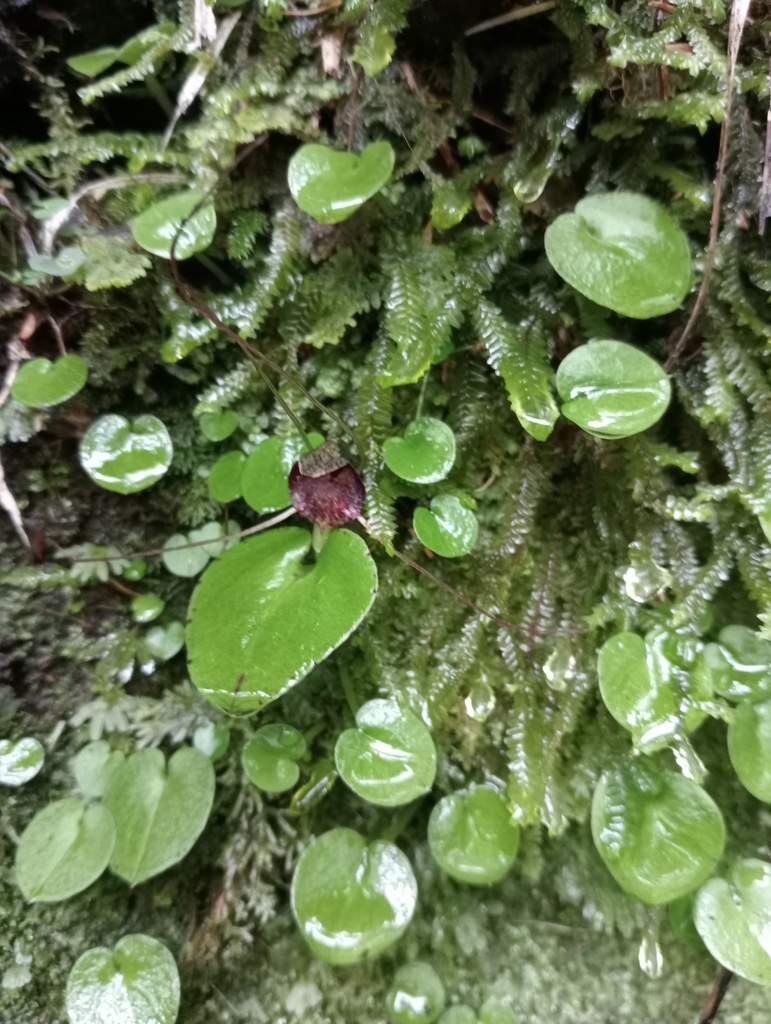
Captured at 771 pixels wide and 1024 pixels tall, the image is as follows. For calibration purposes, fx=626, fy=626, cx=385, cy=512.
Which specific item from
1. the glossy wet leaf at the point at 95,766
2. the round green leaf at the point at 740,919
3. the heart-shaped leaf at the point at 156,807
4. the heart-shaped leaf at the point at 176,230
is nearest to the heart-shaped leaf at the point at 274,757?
the heart-shaped leaf at the point at 156,807

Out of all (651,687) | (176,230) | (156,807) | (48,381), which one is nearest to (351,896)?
(156,807)

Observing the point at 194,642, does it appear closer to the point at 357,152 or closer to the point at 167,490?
the point at 167,490

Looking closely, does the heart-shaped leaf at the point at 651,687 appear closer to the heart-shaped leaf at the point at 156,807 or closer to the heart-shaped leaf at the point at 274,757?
the heart-shaped leaf at the point at 274,757

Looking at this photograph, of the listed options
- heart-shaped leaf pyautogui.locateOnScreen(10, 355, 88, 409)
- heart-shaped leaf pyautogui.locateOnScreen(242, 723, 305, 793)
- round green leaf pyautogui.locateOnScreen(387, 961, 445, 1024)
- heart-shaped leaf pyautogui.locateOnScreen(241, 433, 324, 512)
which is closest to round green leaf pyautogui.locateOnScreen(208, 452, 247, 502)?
heart-shaped leaf pyautogui.locateOnScreen(241, 433, 324, 512)

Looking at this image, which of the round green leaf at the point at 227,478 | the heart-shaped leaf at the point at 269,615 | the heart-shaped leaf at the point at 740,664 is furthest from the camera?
the round green leaf at the point at 227,478

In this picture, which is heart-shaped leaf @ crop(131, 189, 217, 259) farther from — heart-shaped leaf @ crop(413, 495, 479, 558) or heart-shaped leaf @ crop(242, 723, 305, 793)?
Answer: heart-shaped leaf @ crop(242, 723, 305, 793)

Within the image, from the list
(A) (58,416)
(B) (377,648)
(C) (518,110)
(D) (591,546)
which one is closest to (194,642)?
(B) (377,648)
